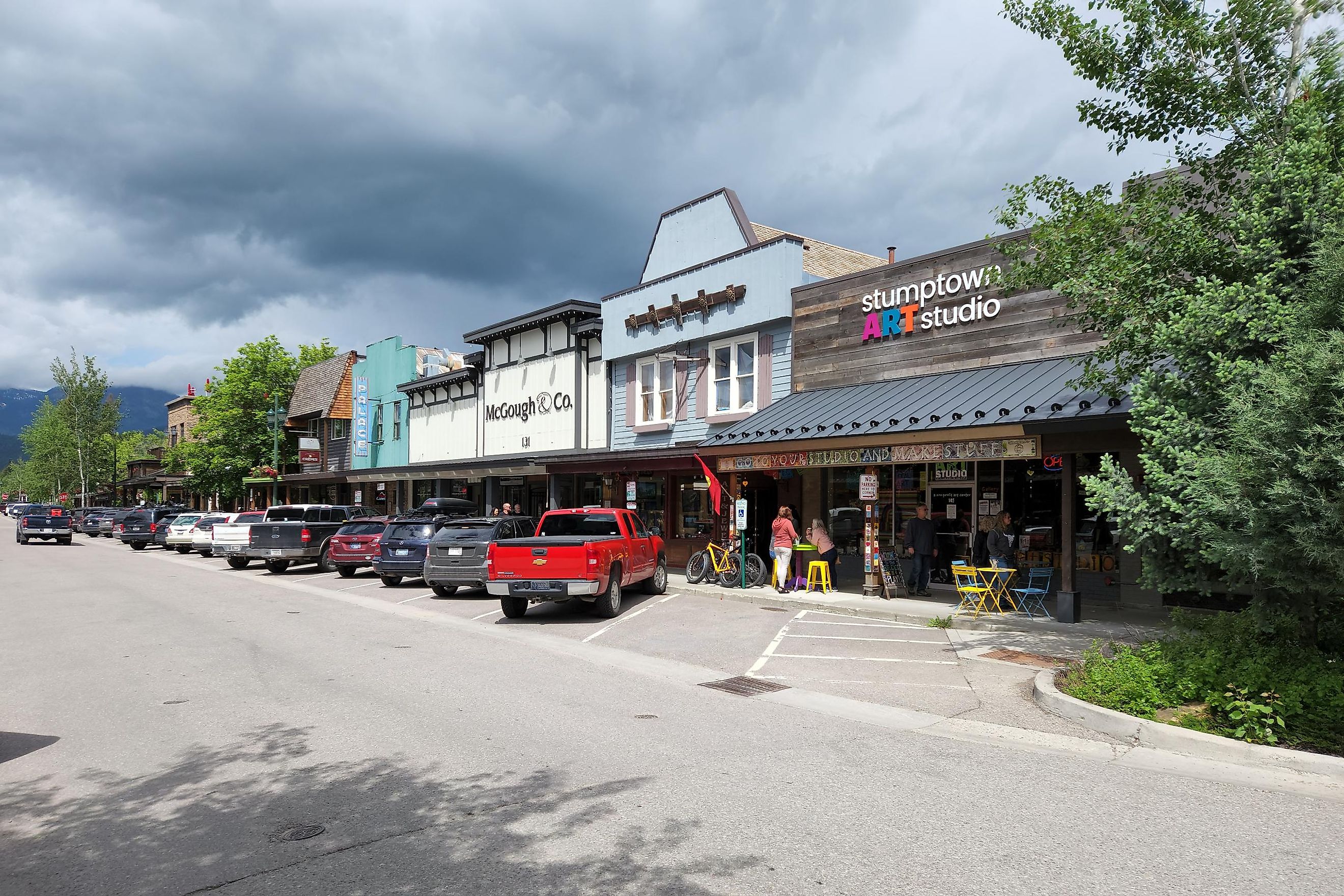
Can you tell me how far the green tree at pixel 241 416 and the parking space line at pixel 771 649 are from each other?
141 feet

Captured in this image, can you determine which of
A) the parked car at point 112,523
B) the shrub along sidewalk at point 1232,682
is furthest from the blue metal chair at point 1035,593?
the parked car at point 112,523

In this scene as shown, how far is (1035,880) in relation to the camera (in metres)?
4.32

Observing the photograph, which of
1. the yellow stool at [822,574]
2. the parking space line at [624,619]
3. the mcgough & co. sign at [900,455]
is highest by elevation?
the mcgough & co. sign at [900,455]

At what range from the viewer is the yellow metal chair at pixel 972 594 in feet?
46.1

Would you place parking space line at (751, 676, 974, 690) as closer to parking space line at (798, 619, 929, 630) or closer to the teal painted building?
parking space line at (798, 619, 929, 630)

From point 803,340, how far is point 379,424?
Answer: 1035 inches

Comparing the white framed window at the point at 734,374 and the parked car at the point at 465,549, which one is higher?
the white framed window at the point at 734,374

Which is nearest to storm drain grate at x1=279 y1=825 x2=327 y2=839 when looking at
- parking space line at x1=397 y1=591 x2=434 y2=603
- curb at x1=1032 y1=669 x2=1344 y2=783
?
curb at x1=1032 y1=669 x2=1344 y2=783

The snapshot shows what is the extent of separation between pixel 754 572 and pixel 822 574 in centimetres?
188

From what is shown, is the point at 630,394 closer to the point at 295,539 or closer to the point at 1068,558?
the point at 295,539

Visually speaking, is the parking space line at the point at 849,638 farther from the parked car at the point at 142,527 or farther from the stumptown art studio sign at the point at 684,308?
the parked car at the point at 142,527

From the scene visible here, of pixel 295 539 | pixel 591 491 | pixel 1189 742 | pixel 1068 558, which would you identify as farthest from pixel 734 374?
pixel 1189 742

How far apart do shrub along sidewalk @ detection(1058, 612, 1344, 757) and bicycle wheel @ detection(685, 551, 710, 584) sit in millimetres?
11531

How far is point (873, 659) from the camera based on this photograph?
11062mm
